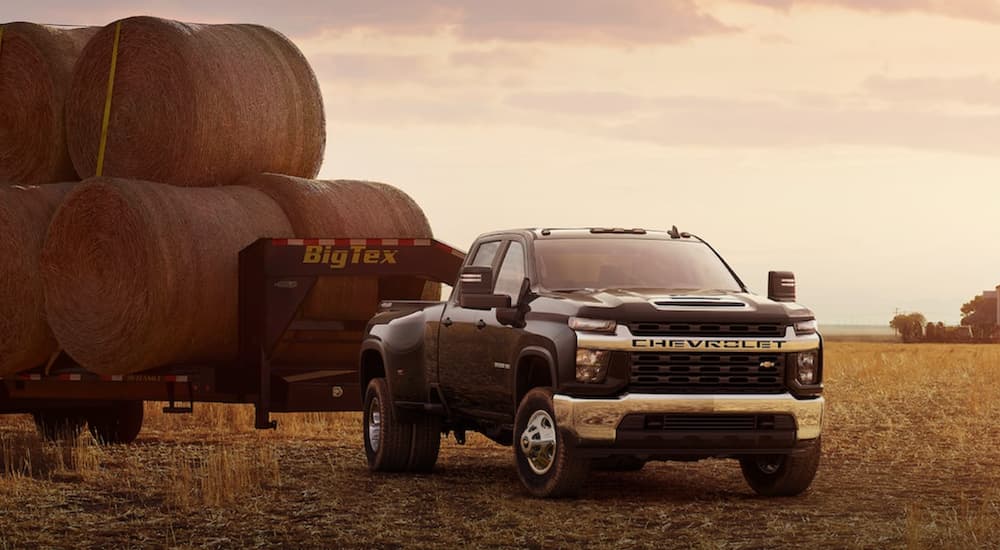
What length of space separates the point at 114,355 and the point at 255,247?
64.7 inches

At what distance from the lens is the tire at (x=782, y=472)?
1282 cm

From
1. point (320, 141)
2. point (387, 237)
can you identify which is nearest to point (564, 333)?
point (387, 237)

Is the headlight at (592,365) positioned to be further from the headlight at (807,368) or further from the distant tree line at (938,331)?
the distant tree line at (938,331)

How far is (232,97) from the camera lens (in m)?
17.3

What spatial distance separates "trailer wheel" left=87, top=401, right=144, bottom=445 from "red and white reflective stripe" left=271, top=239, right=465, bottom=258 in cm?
361

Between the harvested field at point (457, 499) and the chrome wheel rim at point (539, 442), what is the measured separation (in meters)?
0.29


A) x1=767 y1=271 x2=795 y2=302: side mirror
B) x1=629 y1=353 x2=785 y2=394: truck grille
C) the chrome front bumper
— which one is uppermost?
x1=767 y1=271 x2=795 y2=302: side mirror

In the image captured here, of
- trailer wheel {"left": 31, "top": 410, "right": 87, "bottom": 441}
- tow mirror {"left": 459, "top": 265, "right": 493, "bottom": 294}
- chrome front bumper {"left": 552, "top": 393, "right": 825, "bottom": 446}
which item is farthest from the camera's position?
trailer wheel {"left": 31, "top": 410, "right": 87, "bottom": 441}

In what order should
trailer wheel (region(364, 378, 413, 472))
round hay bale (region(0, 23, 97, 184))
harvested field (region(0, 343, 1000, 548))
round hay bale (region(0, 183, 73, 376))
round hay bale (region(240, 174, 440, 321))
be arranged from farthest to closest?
1. round hay bale (region(0, 23, 97, 184))
2. round hay bale (region(240, 174, 440, 321))
3. round hay bale (region(0, 183, 73, 376))
4. trailer wheel (region(364, 378, 413, 472))
5. harvested field (region(0, 343, 1000, 548))

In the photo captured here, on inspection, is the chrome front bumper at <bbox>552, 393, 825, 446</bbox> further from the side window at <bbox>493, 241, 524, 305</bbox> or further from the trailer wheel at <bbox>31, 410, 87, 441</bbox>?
the trailer wheel at <bbox>31, 410, 87, 441</bbox>

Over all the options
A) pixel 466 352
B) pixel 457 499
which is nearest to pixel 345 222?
pixel 466 352

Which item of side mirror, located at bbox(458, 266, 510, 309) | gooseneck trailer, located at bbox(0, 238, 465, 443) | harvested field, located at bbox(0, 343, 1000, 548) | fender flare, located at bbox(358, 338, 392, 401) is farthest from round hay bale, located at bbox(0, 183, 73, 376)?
side mirror, located at bbox(458, 266, 510, 309)

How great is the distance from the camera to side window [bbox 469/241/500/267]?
14273 mm

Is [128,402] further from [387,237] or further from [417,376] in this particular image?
[417,376]
